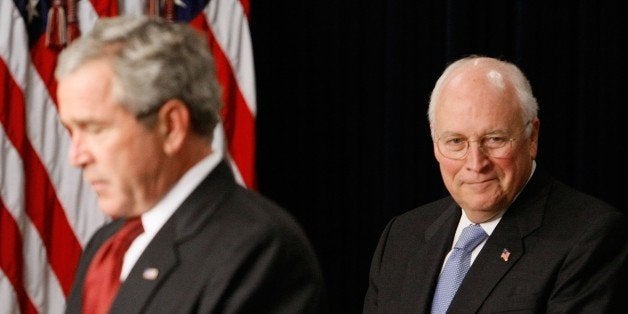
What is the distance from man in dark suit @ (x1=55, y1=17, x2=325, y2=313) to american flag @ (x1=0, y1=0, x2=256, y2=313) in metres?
2.26

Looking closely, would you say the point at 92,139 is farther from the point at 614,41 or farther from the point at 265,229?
the point at 614,41

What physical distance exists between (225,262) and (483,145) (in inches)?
51.9

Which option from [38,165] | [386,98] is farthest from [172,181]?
[386,98]

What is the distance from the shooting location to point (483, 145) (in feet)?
9.06

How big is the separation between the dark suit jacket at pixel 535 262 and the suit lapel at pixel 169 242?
1.12m

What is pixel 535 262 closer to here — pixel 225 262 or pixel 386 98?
pixel 225 262

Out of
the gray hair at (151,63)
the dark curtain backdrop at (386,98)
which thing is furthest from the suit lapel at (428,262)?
the dark curtain backdrop at (386,98)

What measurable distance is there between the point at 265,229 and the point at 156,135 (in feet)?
0.69

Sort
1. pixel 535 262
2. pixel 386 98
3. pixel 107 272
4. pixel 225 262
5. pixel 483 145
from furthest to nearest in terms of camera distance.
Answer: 1. pixel 386 98
2. pixel 483 145
3. pixel 535 262
4. pixel 107 272
5. pixel 225 262

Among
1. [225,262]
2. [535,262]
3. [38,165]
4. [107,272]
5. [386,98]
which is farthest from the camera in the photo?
[386,98]

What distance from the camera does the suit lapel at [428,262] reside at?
2.79m

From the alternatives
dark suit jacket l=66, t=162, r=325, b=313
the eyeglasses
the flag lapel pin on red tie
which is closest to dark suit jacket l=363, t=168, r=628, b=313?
the eyeglasses

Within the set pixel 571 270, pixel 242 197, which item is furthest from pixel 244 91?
pixel 242 197

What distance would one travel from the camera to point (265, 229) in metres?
1.59
